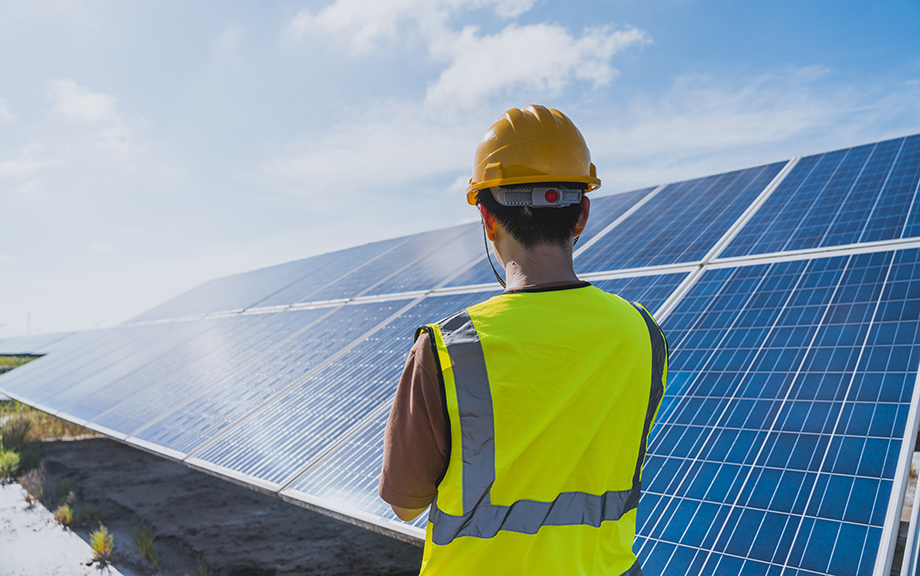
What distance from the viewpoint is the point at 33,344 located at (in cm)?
3056

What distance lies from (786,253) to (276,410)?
18.1ft

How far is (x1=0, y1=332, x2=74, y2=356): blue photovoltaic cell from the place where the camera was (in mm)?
27959

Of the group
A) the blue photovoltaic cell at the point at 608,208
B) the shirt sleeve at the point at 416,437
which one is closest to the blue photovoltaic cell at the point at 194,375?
the blue photovoltaic cell at the point at 608,208

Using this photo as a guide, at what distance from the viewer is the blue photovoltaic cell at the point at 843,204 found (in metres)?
5.46

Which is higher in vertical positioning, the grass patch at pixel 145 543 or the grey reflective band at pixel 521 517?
the grey reflective band at pixel 521 517

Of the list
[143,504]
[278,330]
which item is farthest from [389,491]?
[143,504]

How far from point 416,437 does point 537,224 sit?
0.73 metres

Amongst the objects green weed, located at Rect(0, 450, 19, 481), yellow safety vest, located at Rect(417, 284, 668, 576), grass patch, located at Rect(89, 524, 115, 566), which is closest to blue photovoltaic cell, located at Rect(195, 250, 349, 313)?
green weed, located at Rect(0, 450, 19, 481)

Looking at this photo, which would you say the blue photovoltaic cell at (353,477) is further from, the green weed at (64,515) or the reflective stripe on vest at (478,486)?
the green weed at (64,515)

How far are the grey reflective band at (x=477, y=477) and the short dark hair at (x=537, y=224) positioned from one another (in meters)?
0.32

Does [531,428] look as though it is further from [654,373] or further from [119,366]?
[119,366]

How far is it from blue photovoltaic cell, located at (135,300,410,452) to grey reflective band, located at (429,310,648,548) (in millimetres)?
5463

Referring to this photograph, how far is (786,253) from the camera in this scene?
5457 millimetres

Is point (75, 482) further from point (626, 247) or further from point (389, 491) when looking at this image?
point (389, 491)
